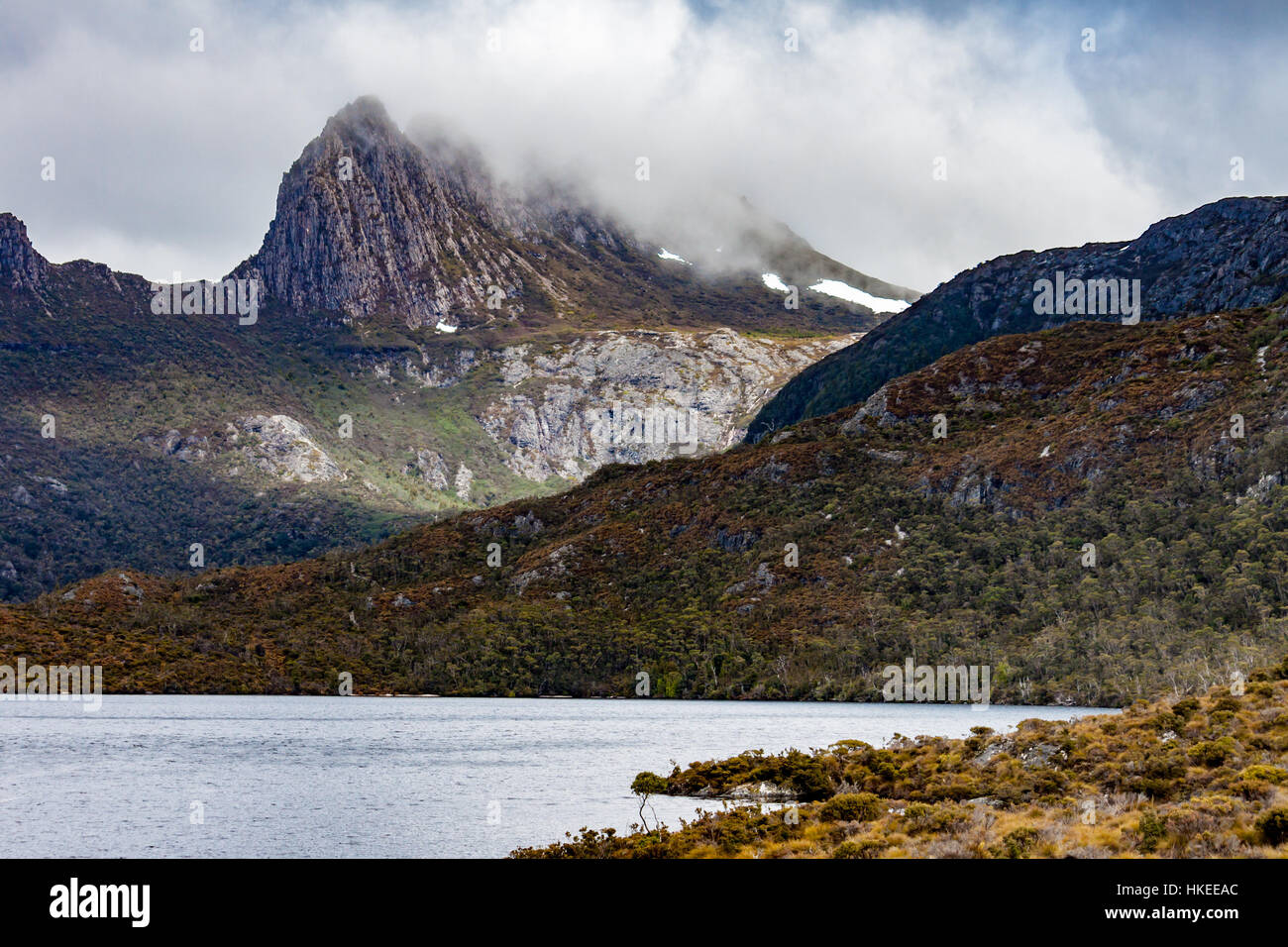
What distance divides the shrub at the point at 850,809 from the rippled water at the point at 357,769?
9.67 metres

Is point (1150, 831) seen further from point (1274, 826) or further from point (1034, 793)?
point (1034, 793)

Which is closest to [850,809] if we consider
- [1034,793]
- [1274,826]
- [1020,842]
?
[1034,793]

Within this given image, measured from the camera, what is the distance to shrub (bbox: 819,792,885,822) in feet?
139

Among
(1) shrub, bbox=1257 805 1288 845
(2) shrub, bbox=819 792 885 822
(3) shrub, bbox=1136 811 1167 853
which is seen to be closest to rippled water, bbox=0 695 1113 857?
(2) shrub, bbox=819 792 885 822

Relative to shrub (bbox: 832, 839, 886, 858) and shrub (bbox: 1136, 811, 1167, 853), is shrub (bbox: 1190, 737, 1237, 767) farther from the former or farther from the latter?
shrub (bbox: 832, 839, 886, 858)

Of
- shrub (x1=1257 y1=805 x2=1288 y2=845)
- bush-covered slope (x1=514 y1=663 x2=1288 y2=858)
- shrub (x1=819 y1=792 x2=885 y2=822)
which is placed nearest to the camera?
shrub (x1=1257 y1=805 x2=1288 y2=845)

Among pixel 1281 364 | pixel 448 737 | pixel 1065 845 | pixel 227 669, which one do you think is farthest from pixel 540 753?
pixel 1281 364

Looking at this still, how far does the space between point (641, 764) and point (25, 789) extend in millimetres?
37020

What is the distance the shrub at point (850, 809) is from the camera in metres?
42.2

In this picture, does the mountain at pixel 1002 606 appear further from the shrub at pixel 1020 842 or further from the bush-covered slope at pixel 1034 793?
the shrub at pixel 1020 842

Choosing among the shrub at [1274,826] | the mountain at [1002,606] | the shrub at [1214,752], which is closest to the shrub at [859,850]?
the shrub at [1274,826]

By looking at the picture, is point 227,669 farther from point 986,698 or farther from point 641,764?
point 641,764

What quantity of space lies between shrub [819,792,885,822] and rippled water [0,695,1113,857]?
967cm

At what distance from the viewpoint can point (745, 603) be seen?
195 m
